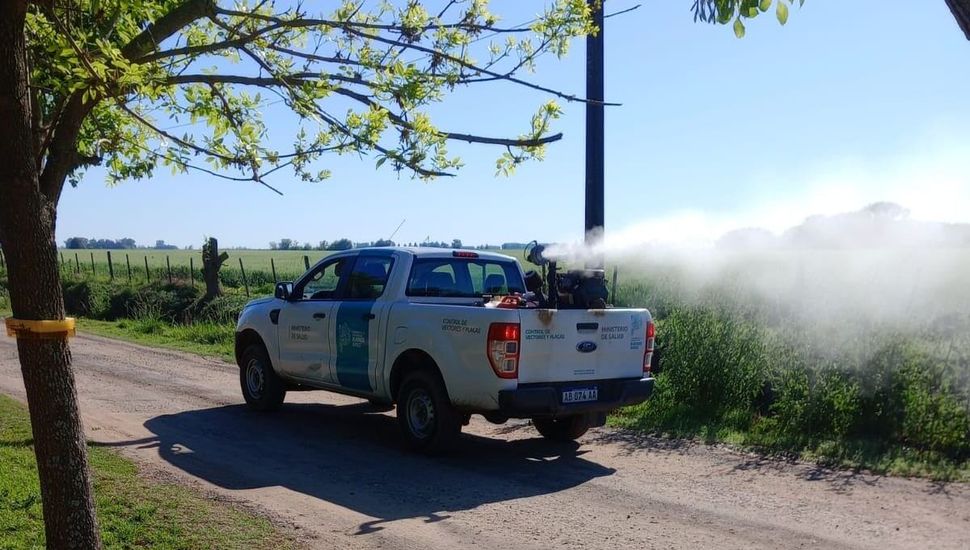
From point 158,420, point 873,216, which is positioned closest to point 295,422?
point 158,420

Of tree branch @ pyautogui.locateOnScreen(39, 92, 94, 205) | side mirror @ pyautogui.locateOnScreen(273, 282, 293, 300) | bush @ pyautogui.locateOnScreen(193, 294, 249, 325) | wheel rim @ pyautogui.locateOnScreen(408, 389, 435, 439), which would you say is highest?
tree branch @ pyautogui.locateOnScreen(39, 92, 94, 205)

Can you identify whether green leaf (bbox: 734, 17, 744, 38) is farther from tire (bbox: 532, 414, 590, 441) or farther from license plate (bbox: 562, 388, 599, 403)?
tire (bbox: 532, 414, 590, 441)

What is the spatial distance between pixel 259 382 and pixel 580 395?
454 centimetres

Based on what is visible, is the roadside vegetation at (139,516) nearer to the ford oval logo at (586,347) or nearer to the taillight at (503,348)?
the taillight at (503,348)

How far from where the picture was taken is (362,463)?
27.6 ft

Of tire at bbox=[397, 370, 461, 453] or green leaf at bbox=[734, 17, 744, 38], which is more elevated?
green leaf at bbox=[734, 17, 744, 38]

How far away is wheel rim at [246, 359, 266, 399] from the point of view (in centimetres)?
1103

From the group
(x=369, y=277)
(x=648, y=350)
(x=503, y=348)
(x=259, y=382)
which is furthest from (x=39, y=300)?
(x=259, y=382)

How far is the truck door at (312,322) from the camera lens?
1000 centimetres

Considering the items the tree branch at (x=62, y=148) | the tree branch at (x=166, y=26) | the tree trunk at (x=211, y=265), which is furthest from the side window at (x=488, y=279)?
the tree trunk at (x=211, y=265)

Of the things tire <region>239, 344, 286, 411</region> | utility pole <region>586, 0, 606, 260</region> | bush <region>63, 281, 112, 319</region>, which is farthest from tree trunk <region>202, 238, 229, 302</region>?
utility pole <region>586, 0, 606, 260</region>

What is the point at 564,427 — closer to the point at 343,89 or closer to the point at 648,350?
the point at 648,350

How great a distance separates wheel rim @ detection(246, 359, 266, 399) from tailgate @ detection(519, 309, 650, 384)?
13.9 feet

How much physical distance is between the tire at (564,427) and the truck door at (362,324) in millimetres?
Answer: 1806
